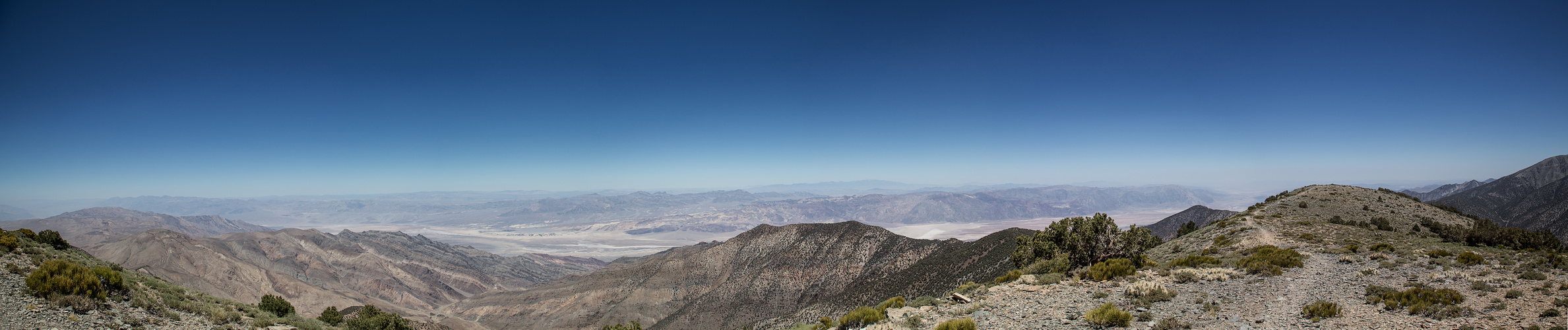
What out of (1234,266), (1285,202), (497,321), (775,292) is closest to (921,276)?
(775,292)

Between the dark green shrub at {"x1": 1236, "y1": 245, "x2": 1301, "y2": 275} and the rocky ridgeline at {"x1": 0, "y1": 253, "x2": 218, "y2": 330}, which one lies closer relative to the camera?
the rocky ridgeline at {"x1": 0, "y1": 253, "x2": 218, "y2": 330}

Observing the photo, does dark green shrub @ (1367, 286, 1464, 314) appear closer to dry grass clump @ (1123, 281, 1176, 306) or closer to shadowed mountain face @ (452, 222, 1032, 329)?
dry grass clump @ (1123, 281, 1176, 306)

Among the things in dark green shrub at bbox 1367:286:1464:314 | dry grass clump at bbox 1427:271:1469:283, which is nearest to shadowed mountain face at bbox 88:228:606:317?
dark green shrub at bbox 1367:286:1464:314

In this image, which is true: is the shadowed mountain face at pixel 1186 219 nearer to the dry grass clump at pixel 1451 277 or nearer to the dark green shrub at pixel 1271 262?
the dark green shrub at pixel 1271 262

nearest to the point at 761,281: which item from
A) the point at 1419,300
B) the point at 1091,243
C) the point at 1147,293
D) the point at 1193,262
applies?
the point at 1091,243

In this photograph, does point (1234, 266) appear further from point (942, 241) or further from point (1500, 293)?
point (942, 241)

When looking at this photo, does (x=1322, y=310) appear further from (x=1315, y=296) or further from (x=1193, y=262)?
(x=1193, y=262)

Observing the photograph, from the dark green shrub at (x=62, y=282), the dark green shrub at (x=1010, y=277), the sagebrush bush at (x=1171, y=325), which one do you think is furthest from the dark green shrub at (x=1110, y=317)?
the dark green shrub at (x=62, y=282)
